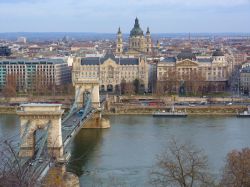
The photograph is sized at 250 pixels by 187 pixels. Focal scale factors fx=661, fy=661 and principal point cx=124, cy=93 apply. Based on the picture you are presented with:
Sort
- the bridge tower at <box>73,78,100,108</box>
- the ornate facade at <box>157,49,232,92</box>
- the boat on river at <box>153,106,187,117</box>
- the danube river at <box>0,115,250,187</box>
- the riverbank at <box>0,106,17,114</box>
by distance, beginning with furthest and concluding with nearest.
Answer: the ornate facade at <box>157,49,232,92</box> → the riverbank at <box>0,106,17,114</box> → the boat on river at <box>153,106,187,117</box> → the bridge tower at <box>73,78,100,108</box> → the danube river at <box>0,115,250,187</box>

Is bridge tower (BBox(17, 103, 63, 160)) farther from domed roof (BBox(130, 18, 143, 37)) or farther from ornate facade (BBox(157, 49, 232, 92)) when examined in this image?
domed roof (BBox(130, 18, 143, 37))

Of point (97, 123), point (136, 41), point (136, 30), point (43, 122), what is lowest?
point (97, 123)

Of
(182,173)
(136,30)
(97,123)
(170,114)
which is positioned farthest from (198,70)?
(182,173)

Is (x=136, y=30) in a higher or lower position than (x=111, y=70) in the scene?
higher

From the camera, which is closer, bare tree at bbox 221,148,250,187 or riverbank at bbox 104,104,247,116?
bare tree at bbox 221,148,250,187

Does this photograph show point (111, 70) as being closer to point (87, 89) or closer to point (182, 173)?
point (87, 89)

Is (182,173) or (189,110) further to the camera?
(189,110)

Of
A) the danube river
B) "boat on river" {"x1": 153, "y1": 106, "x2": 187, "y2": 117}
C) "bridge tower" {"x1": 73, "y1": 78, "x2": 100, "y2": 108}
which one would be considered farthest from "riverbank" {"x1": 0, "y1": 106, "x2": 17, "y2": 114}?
"boat on river" {"x1": 153, "y1": 106, "x2": 187, "y2": 117}
